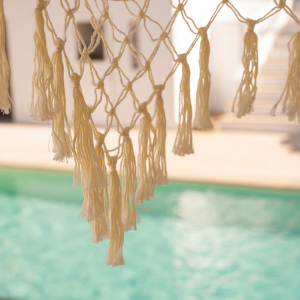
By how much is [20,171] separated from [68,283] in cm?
167

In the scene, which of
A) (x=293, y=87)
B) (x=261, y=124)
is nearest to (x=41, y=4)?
(x=293, y=87)

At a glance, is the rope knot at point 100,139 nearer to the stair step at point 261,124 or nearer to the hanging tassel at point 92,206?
the hanging tassel at point 92,206

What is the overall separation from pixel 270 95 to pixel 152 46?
4.69 ft

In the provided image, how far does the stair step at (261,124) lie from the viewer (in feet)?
13.7

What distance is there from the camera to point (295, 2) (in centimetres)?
508

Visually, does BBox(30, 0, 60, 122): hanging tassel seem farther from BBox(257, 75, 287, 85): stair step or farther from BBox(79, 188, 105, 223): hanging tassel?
BBox(257, 75, 287, 85): stair step

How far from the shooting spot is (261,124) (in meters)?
4.21

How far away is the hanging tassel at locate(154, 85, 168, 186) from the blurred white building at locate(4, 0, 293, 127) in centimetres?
366

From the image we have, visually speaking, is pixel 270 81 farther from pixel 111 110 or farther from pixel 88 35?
pixel 111 110

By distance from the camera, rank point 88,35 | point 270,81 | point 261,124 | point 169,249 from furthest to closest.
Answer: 1. point 88,35
2. point 270,81
3. point 261,124
4. point 169,249

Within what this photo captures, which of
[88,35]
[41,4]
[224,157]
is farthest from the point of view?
[88,35]

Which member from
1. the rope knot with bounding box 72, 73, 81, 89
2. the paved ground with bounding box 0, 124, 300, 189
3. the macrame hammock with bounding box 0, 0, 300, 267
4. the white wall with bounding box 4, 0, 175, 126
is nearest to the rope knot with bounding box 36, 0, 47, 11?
the macrame hammock with bounding box 0, 0, 300, 267

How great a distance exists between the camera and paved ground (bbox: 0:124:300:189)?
2.80 m

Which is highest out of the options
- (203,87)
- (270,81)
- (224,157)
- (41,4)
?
(41,4)
